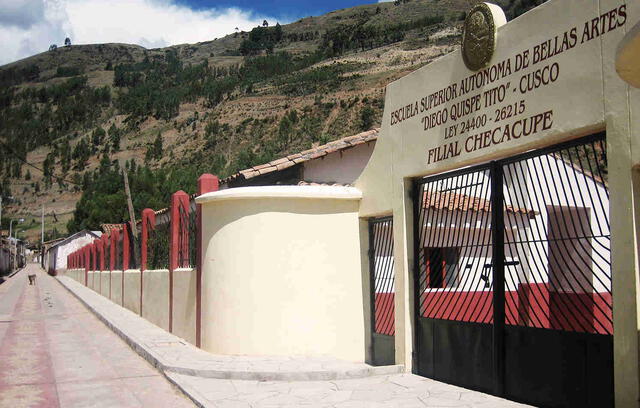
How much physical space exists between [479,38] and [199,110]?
315ft

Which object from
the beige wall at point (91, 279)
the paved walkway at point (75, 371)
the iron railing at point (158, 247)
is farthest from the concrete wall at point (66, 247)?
the paved walkway at point (75, 371)

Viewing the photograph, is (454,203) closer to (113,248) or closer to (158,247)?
(158,247)

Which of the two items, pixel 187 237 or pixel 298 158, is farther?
pixel 298 158

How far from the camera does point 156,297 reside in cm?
1555

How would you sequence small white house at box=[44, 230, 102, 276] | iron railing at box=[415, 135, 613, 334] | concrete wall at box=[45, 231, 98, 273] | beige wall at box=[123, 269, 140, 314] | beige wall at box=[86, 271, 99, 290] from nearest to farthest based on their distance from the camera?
iron railing at box=[415, 135, 613, 334] → beige wall at box=[123, 269, 140, 314] → beige wall at box=[86, 271, 99, 290] → small white house at box=[44, 230, 102, 276] → concrete wall at box=[45, 231, 98, 273]

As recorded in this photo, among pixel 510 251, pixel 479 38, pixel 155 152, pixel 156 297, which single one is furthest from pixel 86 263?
pixel 155 152

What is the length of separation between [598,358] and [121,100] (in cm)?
12810

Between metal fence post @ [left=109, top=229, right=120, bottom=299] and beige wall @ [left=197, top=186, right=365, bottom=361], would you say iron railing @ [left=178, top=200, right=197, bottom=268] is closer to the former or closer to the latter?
beige wall @ [left=197, top=186, right=365, bottom=361]

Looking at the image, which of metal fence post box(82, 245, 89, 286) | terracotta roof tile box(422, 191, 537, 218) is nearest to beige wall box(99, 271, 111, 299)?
metal fence post box(82, 245, 89, 286)

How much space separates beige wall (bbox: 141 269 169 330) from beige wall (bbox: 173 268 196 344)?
1.15 meters

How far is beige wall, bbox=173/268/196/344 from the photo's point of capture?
38.2 feet

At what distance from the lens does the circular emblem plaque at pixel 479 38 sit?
7055mm

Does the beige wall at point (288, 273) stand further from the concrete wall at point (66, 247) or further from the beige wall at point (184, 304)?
the concrete wall at point (66, 247)

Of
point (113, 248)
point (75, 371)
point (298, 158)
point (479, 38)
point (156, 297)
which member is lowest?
point (75, 371)
